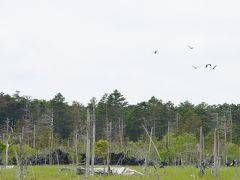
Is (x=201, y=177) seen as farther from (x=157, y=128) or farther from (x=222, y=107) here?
(x=222, y=107)

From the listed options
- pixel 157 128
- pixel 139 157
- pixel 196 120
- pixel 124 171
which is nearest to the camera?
pixel 124 171

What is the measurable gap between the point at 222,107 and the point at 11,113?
33.2 metres

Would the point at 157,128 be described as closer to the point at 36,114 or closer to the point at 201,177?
the point at 36,114

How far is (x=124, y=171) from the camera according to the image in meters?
26.7

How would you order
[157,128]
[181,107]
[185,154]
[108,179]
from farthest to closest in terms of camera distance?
[181,107] < [157,128] < [185,154] < [108,179]

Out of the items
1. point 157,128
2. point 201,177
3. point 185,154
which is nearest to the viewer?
point 201,177

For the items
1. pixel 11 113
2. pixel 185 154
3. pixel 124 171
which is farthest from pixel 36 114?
pixel 124 171

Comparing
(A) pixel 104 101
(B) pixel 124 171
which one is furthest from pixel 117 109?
(B) pixel 124 171

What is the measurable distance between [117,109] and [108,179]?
52.0 meters

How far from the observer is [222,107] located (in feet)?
254

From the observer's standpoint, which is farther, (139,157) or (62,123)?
(62,123)

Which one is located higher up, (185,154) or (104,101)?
(104,101)

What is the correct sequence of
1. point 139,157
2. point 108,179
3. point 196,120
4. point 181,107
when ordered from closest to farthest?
point 108,179 < point 139,157 < point 196,120 < point 181,107

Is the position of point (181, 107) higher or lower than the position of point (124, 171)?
higher
